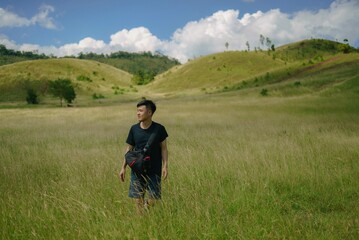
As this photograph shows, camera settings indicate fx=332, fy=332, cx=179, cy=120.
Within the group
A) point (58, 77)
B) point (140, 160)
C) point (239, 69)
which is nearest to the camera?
point (140, 160)

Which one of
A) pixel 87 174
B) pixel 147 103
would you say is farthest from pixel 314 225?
pixel 87 174

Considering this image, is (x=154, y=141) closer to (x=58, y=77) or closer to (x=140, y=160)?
(x=140, y=160)

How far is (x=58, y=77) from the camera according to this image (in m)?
79.8

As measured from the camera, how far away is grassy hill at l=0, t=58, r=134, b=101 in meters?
75.8

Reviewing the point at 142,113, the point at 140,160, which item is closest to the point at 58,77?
the point at 142,113

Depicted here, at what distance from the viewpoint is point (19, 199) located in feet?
19.3

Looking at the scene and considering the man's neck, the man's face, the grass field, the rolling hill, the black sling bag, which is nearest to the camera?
the grass field


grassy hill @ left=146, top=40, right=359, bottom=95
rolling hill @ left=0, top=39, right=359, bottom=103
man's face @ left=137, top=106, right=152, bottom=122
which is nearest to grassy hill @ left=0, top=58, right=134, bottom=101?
rolling hill @ left=0, top=39, right=359, bottom=103

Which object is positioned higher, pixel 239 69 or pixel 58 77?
pixel 58 77

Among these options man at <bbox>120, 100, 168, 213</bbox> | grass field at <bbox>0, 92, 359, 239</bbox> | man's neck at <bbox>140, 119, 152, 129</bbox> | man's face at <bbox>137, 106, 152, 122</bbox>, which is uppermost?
man's face at <bbox>137, 106, 152, 122</bbox>

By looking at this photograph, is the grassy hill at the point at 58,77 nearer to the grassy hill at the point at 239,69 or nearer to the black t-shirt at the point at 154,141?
the grassy hill at the point at 239,69

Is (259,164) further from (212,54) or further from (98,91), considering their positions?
(212,54)

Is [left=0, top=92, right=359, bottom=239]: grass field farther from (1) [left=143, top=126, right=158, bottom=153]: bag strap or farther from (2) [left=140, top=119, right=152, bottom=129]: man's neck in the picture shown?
(2) [left=140, top=119, right=152, bottom=129]: man's neck

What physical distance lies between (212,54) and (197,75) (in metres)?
18.7
